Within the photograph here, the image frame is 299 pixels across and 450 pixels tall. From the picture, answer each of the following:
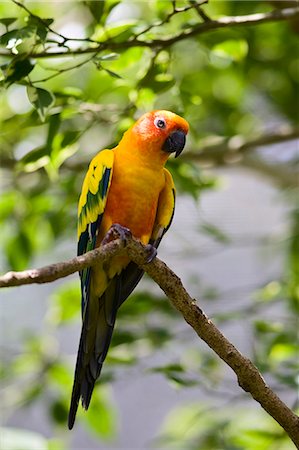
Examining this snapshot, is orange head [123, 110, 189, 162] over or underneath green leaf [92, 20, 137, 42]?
underneath

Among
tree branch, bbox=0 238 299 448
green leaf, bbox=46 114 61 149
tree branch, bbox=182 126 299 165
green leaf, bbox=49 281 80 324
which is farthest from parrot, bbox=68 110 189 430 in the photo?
tree branch, bbox=182 126 299 165

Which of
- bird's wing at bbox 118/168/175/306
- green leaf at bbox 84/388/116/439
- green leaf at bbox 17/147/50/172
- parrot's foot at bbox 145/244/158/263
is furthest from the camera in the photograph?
green leaf at bbox 84/388/116/439

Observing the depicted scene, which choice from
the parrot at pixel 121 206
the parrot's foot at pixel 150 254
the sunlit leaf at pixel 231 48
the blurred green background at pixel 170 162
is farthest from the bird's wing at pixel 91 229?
the sunlit leaf at pixel 231 48

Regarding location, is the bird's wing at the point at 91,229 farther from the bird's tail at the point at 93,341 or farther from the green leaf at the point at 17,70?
the green leaf at the point at 17,70

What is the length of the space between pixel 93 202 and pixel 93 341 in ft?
1.24

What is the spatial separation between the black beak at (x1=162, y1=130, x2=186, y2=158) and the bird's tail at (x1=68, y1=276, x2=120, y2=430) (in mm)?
397

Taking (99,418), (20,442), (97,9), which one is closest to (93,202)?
(97,9)

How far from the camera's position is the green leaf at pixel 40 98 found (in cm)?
203

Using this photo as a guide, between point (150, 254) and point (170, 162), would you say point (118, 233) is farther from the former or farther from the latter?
point (170, 162)

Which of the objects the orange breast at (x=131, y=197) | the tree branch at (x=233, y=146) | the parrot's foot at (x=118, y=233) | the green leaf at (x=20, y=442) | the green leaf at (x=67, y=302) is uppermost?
the parrot's foot at (x=118, y=233)

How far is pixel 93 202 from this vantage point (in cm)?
225

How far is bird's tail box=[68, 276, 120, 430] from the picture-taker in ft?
6.92

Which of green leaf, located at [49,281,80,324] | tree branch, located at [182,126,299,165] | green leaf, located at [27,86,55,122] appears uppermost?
green leaf, located at [27,86,55,122]

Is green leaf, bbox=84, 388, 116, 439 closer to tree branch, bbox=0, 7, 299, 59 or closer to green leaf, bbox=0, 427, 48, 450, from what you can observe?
green leaf, bbox=0, 427, 48, 450
